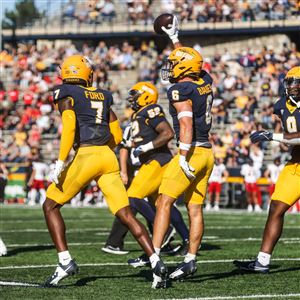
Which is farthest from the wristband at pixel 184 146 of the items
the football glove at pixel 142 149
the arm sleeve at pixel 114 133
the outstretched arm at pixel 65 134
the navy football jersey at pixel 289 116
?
the football glove at pixel 142 149

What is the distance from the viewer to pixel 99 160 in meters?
7.47

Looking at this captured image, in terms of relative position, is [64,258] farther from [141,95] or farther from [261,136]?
[141,95]

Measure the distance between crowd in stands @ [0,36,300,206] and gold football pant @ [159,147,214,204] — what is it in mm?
13925

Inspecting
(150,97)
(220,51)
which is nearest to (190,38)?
(220,51)

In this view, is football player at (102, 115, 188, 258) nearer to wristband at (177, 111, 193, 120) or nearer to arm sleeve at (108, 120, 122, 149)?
Answer: arm sleeve at (108, 120, 122, 149)

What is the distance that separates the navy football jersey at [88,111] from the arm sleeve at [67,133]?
0.12 meters

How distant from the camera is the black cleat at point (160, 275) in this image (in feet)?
23.6

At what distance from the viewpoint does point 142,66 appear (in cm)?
2941

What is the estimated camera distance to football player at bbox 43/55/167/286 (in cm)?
737

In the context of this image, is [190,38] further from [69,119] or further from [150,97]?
[69,119]

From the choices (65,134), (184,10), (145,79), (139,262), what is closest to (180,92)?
(65,134)

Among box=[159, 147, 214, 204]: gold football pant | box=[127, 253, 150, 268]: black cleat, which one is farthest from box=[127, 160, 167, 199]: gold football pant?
box=[159, 147, 214, 204]: gold football pant

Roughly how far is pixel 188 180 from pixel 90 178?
0.83 metres

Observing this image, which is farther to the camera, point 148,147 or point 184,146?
point 148,147
